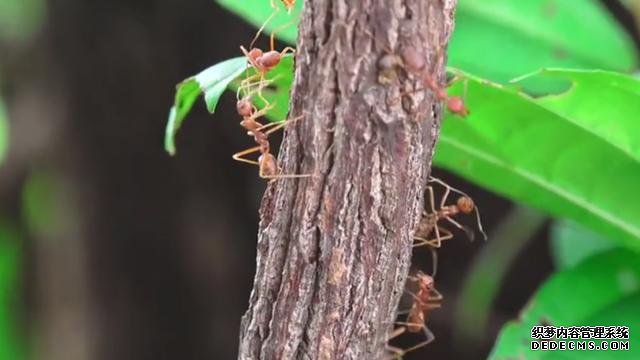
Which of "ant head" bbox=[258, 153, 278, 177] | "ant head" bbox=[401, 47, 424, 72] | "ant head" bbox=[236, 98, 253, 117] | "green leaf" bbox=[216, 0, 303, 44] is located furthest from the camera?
"green leaf" bbox=[216, 0, 303, 44]

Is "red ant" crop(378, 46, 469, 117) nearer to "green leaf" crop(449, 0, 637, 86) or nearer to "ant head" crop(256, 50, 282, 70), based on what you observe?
"ant head" crop(256, 50, 282, 70)

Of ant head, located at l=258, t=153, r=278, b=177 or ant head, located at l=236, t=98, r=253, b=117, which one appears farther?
ant head, located at l=236, t=98, r=253, b=117

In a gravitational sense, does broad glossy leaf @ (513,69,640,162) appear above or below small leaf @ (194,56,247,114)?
below

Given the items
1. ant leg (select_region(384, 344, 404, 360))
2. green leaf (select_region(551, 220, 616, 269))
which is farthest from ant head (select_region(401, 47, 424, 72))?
green leaf (select_region(551, 220, 616, 269))

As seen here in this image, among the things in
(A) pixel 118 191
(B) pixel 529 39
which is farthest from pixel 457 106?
(A) pixel 118 191

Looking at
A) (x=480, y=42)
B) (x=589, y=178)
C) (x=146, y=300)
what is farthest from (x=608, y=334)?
(x=146, y=300)

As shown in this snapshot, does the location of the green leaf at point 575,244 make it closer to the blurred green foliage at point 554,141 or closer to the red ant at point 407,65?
the blurred green foliage at point 554,141

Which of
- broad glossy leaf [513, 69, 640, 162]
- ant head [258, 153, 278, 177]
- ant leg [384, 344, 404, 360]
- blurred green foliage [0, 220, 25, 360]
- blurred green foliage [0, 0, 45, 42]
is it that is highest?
blurred green foliage [0, 0, 45, 42]
